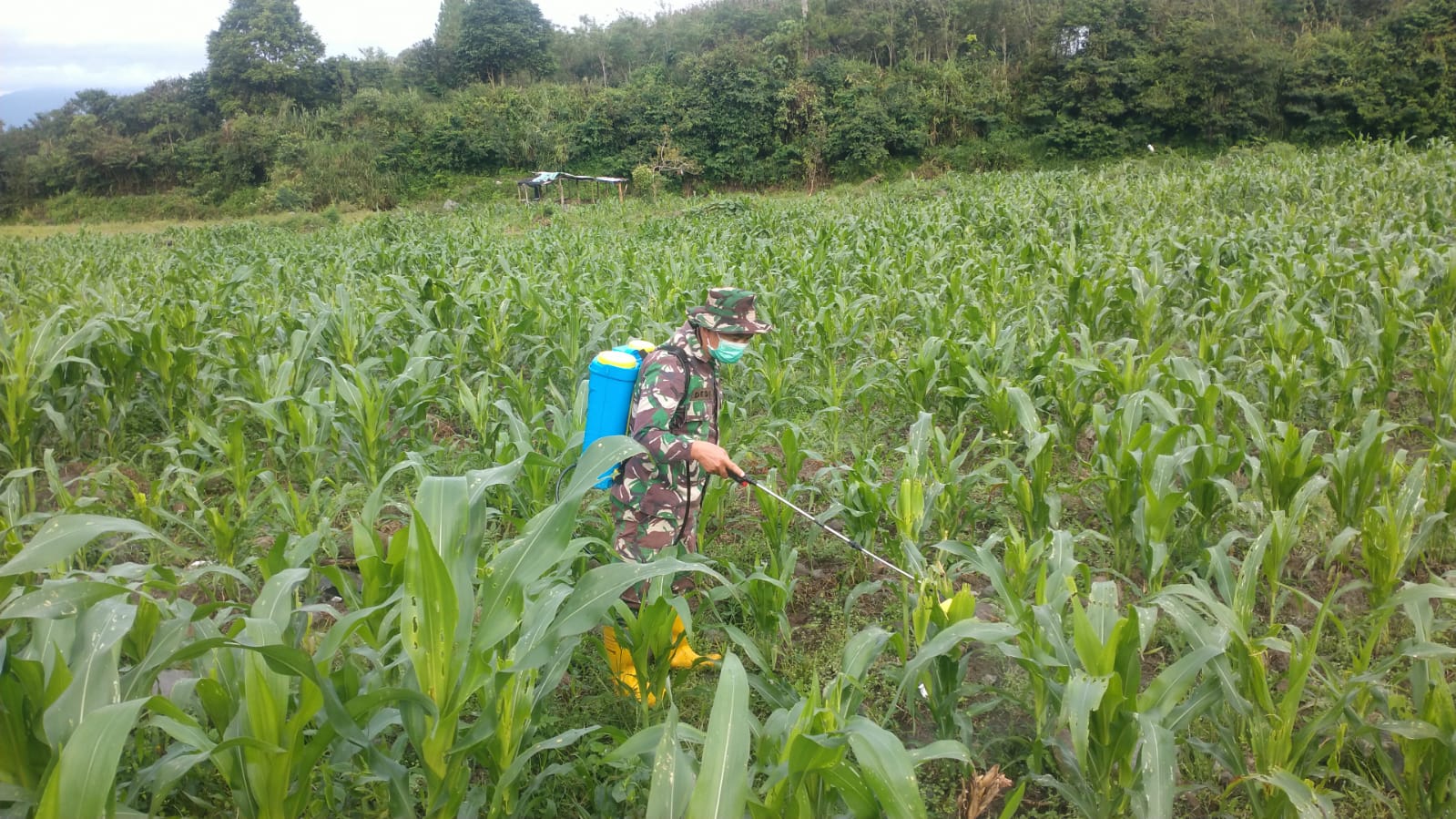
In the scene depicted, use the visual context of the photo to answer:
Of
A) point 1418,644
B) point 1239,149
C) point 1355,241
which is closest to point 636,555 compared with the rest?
point 1418,644

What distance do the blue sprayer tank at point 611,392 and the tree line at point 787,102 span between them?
80.8ft

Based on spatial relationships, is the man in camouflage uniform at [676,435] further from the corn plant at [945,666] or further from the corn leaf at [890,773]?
the corn leaf at [890,773]

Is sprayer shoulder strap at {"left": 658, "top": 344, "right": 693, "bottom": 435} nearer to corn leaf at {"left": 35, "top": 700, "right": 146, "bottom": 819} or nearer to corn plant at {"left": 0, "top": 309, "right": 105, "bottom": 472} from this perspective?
corn leaf at {"left": 35, "top": 700, "right": 146, "bottom": 819}

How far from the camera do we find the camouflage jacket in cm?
263

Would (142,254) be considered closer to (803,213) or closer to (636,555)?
(803,213)

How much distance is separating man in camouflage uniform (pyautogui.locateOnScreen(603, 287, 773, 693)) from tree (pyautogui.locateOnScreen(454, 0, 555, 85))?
4008 centimetres

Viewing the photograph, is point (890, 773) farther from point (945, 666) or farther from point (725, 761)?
point (945, 666)

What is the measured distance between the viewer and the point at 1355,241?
316 inches

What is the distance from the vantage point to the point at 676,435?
260 cm

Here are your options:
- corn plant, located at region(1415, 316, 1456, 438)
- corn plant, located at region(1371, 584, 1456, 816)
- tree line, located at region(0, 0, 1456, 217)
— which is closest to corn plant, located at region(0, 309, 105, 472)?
corn plant, located at region(1371, 584, 1456, 816)

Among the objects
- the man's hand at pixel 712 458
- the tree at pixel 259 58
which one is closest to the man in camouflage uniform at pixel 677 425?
the man's hand at pixel 712 458

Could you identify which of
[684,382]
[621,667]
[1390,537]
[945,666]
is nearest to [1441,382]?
[1390,537]

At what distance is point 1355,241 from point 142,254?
16336 millimetres

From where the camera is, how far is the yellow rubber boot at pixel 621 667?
98.0 inches
